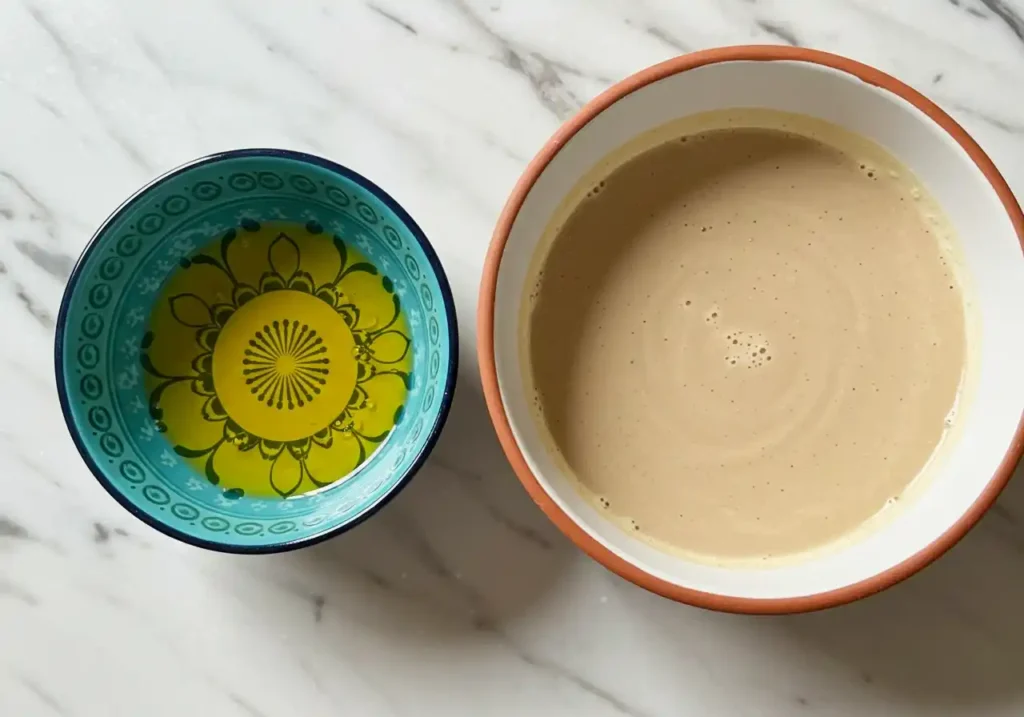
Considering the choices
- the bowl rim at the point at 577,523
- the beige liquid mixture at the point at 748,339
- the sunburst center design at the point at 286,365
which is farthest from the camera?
the sunburst center design at the point at 286,365

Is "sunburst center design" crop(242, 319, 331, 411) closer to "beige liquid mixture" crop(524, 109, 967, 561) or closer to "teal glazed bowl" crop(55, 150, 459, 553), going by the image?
"teal glazed bowl" crop(55, 150, 459, 553)

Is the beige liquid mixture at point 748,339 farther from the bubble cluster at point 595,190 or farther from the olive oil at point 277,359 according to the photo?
the olive oil at point 277,359

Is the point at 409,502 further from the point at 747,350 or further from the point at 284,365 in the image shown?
the point at 747,350

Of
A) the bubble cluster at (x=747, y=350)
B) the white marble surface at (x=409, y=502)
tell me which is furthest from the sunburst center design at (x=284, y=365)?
the bubble cluster at (x=747, y=350)

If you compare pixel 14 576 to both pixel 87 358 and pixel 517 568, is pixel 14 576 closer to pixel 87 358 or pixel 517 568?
pixel 87 358

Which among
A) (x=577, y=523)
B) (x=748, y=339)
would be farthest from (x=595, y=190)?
(x=577, y=523)
